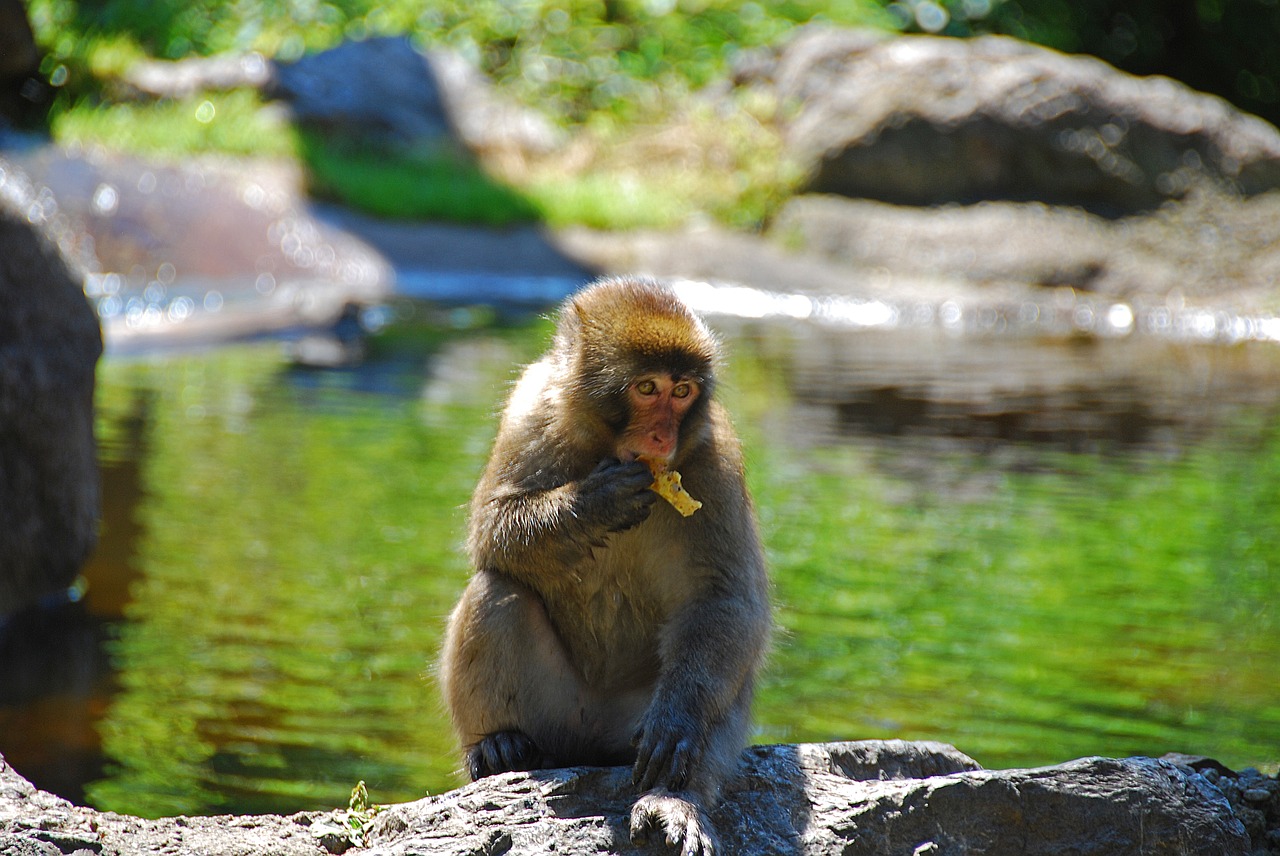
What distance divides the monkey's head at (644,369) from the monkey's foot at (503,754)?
0.67 meters

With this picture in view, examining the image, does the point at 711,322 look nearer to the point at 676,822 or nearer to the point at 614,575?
the point at 614,575

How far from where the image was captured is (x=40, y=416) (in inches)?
218

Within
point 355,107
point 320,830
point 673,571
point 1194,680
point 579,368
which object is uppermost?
point 355,107

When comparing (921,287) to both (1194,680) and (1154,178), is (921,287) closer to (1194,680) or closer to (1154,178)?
(1154,178)

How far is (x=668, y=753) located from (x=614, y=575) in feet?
1.61

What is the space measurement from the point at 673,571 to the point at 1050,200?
13736mm

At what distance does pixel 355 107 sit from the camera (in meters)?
16.2

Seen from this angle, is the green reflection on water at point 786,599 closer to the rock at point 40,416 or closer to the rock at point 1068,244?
the rock at point 40,416

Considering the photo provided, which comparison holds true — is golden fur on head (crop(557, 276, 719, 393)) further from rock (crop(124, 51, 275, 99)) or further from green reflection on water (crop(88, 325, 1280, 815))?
rock (crop(124, 51, 275, 99))

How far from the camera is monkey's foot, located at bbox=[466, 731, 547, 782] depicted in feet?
10.6

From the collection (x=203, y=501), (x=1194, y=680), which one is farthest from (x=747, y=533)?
(x=203, y=501)

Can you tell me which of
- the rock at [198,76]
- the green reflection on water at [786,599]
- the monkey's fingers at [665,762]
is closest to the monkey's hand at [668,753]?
the monkey's fingers at [665,762]

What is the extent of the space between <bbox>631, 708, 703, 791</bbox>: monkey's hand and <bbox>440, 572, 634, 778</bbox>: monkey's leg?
0.32m

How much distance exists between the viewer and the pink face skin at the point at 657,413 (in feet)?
10.3
